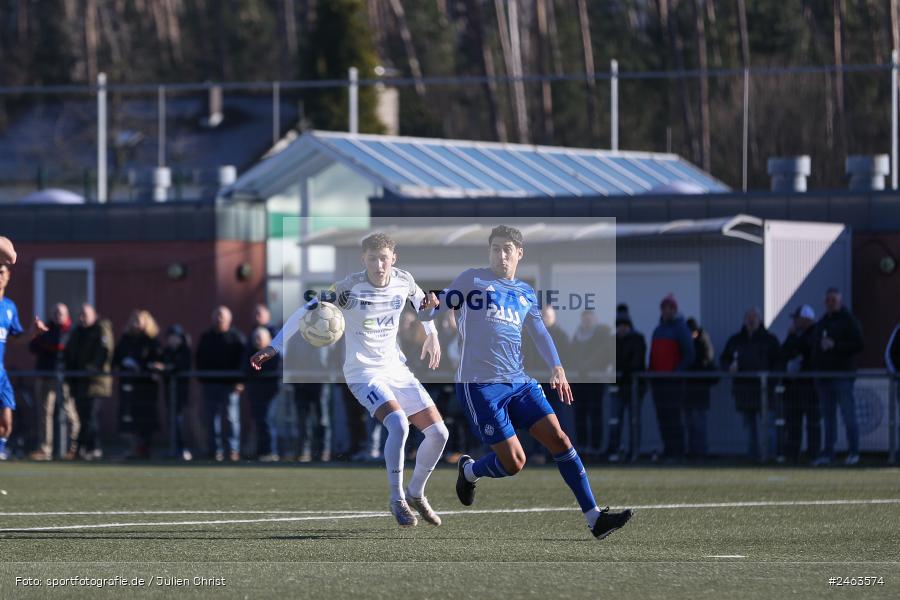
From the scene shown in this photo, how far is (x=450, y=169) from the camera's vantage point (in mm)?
30938

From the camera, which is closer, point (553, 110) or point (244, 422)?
point (244, 422)

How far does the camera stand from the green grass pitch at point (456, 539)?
8594 millimetres

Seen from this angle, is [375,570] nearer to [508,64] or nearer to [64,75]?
[508,64]

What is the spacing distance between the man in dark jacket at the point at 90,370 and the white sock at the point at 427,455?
1107 centimetres

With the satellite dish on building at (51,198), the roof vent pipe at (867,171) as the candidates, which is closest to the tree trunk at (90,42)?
the satellite dish on building at (51,198)

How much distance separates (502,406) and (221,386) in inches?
438

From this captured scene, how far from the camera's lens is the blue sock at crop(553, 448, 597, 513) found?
36.2 feet

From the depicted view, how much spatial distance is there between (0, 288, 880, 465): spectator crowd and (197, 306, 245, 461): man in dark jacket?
17 mm

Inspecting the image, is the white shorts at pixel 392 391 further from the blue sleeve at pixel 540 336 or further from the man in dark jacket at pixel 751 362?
the man in dark jacket at pixel 751 362

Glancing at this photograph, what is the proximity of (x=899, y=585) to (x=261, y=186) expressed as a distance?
74.7ft

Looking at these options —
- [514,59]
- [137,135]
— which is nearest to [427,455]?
[137,135]

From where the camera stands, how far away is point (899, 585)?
8.61 metres

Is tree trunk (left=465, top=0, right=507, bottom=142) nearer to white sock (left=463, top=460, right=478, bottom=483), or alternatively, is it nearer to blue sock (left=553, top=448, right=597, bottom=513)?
white sock (left=463, top=460, right=478, bottom=483)

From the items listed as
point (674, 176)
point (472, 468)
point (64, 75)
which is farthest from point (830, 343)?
point (64, 75)
